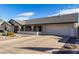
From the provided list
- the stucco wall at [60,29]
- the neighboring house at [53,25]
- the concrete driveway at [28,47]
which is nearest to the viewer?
the concrete driveway at [28,47]

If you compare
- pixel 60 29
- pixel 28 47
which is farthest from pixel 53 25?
pixel 28 47

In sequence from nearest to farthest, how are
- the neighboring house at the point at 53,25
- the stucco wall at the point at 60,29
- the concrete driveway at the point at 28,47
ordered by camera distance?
1. the concrete driveway at the point at 28,47
2. the stucco wall at the point at 60,29
3. the neighboring house at the point at 53,25

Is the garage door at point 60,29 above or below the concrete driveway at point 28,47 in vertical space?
above

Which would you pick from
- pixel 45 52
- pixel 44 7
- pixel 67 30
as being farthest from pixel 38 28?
pixel 45 52

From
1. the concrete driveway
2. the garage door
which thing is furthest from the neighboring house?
the concrete driveway

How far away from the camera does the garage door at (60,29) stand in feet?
71.2

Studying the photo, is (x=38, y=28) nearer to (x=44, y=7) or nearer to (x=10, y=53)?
(x=44, y=7)

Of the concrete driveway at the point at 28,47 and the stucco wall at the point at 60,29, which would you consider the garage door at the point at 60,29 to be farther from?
the concrete driveway at the point at 28,47

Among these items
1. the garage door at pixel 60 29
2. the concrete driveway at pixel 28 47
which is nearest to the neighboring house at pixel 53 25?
the garage door at pixel 60 29

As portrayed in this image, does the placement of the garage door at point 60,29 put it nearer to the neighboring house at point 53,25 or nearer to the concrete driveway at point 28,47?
the neighboring house at point 53,25

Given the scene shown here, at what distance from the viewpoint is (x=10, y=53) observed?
39.4 ft

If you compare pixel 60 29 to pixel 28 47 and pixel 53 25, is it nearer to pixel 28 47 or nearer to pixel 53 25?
pixel 53 25

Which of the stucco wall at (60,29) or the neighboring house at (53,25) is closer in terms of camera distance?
the stucco wall at (60,29)

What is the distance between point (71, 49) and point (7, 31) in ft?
31.8
